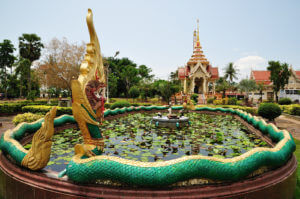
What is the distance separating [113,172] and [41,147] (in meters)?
1.21

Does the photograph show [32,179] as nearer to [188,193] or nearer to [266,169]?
[188,193]

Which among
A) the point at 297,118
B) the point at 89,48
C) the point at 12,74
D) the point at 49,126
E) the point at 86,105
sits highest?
the point at 12,74

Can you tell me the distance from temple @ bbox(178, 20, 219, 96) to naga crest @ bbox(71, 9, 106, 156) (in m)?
24.6

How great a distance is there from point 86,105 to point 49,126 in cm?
62

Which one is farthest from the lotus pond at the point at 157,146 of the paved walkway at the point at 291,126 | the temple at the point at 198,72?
the temple at the point at 198,72

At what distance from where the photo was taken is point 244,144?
585 centimetres

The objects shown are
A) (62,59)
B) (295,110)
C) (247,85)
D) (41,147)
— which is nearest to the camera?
(41,147)

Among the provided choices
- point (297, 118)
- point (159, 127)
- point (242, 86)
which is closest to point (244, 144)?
point (159, 127)

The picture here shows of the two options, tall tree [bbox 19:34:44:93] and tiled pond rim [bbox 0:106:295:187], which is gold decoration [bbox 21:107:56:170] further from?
tall tree [bbox 19:34:44:93]

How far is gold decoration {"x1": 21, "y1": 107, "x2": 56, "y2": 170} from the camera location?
9.23 feet

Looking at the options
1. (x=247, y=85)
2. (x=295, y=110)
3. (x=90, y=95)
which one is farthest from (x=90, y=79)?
(x=247, y=85)

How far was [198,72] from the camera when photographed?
2833cm

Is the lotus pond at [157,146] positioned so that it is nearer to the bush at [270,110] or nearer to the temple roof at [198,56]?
the bush at [270,110]

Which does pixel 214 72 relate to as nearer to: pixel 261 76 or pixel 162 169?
pixel 261 76
